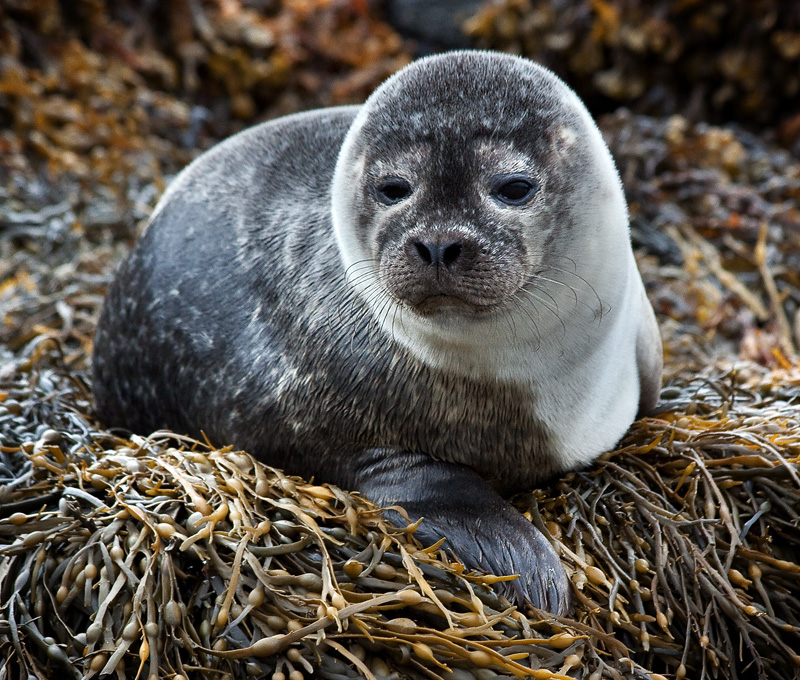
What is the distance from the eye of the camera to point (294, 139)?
3.58 metres

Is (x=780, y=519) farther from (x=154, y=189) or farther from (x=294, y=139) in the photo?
(x=154, y=189)

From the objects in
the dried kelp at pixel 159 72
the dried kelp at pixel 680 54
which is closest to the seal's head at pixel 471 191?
the dried kelp at pixel 159 72

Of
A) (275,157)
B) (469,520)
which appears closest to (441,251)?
(469,520)

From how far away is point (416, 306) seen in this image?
264 centimetres

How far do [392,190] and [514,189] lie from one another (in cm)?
36

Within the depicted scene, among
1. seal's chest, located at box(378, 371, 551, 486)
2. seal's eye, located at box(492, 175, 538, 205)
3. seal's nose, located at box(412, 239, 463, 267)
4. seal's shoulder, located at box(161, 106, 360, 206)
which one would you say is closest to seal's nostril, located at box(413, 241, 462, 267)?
seal's nose, located at box(412, 239, 463, 267)

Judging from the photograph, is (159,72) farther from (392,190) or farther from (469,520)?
(469,520)

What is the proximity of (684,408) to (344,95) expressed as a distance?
4.60 metres

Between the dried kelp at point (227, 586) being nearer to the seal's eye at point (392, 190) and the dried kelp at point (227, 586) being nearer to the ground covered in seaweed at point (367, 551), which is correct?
the ground covered in seaweed at point (367, 551)

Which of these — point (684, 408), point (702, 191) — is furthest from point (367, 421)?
point (702, 191)

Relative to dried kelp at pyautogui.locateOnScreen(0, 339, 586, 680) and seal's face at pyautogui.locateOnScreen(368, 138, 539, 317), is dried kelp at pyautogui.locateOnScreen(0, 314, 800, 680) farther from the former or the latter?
seal's face at pyautogui.locateOnScreen(368, 138, 539, 317)

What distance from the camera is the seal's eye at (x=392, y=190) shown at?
269 centimetres

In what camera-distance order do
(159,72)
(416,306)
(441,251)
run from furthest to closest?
(159,72), (416,306), (441,251)

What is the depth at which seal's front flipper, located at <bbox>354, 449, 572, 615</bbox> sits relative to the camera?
2711mm
